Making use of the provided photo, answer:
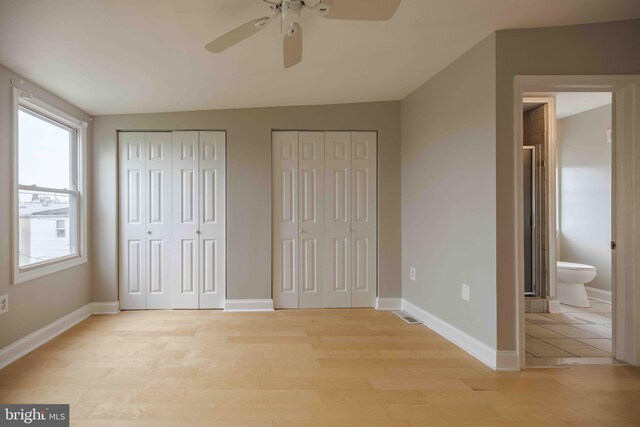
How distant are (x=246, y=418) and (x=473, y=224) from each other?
216 cm

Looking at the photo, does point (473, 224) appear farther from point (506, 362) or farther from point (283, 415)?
point (283, 415)

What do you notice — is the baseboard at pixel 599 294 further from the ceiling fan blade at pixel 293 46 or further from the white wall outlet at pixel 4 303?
the white wall outlet at pixel 4 303

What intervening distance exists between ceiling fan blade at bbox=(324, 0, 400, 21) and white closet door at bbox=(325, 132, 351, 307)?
236 cm

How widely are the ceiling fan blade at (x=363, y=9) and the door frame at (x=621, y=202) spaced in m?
1.42

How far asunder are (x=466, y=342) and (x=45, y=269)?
3.76 metres

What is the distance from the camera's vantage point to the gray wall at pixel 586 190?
4.49m

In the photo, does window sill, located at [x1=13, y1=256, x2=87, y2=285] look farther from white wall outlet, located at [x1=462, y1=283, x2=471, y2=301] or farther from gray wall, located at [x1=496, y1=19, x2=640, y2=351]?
gray wall, located at [x1=496, y1=19, x2=640, y2=351]

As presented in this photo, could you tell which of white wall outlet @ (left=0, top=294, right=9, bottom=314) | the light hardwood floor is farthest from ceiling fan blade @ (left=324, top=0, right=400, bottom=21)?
white wall outlet @ (left=0, top=294, right=9, bottom=314)

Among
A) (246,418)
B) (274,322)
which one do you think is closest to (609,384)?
(246,418)

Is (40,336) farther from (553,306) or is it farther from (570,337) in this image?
(553,306)

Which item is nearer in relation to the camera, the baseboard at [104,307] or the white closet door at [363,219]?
the baseboard at [104,307]

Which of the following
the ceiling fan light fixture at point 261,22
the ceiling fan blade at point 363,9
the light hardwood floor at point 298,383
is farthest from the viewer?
the light hardwood floor at point 298,383

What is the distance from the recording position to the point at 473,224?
2828 mm

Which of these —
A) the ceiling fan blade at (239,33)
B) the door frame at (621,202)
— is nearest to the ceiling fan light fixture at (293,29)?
the ceiling fan blade at (239,33)
